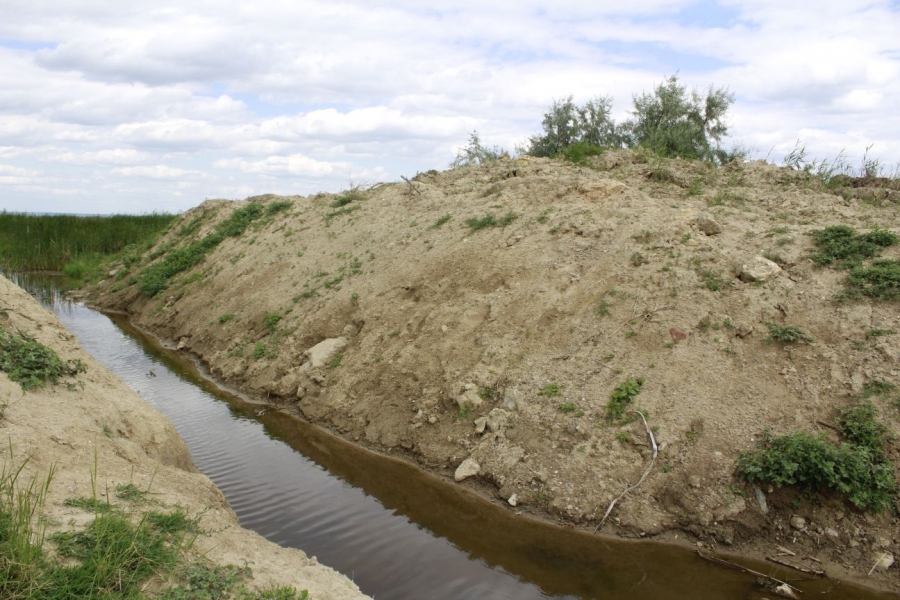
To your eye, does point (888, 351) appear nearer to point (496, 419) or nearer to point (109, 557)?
point (496, 419)

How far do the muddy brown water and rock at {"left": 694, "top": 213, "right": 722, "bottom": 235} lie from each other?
13.6ft

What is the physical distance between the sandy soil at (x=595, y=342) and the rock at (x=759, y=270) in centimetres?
8

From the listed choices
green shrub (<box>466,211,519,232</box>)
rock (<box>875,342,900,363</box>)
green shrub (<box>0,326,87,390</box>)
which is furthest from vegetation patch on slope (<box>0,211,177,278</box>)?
rock (<box>875,342,900,363</box>)

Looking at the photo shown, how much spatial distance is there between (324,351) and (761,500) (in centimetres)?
560

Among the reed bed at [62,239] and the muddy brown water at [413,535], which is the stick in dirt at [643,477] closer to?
the muddy brown water at [413,535]

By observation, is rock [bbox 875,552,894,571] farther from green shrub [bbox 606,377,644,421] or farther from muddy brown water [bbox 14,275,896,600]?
green shrub [bbox 606,377,644,421]

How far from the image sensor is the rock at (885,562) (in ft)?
16.0

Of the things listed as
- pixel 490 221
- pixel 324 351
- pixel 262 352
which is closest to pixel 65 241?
pixel 262 352

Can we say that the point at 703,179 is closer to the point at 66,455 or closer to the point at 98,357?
the point at 66,455

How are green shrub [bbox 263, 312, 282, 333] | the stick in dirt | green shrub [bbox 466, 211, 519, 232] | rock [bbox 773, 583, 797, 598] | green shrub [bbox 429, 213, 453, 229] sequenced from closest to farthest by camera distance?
rock [bbox 773, 583, 797, 598] → the stick in dirt → green shrub [bbox 466, 211, 519, 232] → green shrub [bbox 263, 312, 282, 333] → green shrub [bbox 429, 213, 453, 229]

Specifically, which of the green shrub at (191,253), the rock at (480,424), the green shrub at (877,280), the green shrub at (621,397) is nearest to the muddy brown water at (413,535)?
the rock at (480,424)

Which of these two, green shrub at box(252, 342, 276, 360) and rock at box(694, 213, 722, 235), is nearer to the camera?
rock at box(694, 213, 722, 235)

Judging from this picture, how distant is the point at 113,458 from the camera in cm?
479

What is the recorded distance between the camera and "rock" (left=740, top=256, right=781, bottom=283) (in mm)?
6984
